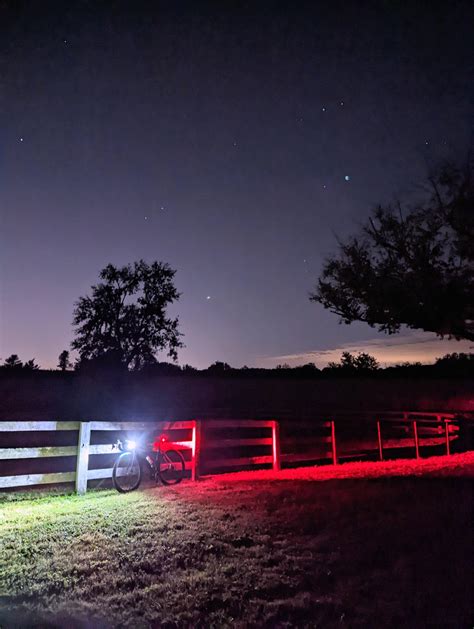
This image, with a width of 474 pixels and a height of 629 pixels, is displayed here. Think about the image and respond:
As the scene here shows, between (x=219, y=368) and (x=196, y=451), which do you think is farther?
(x=219, y=368)

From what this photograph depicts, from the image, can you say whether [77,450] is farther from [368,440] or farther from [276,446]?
[368,440]

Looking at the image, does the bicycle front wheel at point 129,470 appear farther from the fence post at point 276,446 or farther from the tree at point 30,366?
the tree at point 30,366

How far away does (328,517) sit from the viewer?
21.9 ft

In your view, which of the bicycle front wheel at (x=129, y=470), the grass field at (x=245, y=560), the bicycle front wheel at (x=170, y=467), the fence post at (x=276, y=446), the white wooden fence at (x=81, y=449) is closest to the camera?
the grass field at (x=245, y=560)

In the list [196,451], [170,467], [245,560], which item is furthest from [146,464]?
[245,560]

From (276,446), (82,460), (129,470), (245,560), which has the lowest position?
(245,560)

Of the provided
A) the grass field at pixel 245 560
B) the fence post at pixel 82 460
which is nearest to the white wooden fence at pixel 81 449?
the fence post at pixel 82 460

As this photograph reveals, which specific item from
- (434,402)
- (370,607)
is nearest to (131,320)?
(434,402)

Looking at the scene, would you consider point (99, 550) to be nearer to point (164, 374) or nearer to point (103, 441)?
point (103, 441)

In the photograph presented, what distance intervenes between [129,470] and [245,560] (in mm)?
5498

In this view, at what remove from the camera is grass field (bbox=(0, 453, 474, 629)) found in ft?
13.1

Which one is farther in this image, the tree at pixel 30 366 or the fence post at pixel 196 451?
the tree at pixel 30 366

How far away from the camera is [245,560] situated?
16.8 feet

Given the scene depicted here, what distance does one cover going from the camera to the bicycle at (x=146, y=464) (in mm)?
10039
